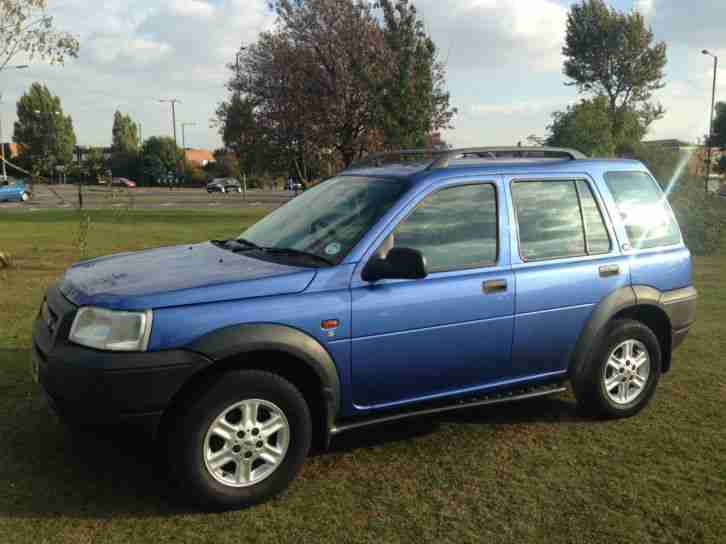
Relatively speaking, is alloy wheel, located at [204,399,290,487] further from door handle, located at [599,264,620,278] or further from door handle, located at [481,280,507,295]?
door handle, located at [599,264,620,278]

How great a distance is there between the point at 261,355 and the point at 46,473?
4.98 ft

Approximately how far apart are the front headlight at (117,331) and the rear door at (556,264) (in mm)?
2207

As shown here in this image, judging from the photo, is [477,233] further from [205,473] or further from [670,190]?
[670,190]

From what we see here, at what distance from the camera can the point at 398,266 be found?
361 centimetres

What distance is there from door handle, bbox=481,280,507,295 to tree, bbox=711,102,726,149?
68042 millimetres

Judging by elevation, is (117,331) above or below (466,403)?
above

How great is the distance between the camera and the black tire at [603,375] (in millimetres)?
4617

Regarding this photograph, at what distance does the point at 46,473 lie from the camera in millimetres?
3857

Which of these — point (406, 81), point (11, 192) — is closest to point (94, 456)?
point (406, 81)

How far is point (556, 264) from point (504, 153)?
96 centimetres

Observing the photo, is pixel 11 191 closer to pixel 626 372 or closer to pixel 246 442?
pixel 246 442

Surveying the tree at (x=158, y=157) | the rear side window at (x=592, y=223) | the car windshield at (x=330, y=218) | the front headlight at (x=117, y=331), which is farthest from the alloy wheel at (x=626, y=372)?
the tree at (x=158, y=157)

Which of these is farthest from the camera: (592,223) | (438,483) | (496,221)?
(592,223)

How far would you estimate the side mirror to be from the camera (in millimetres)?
3580
